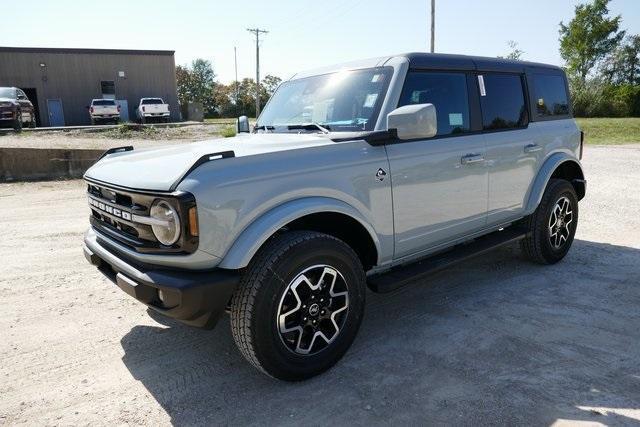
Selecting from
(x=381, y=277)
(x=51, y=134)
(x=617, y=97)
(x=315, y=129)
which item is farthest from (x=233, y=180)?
(x=617, y=97)

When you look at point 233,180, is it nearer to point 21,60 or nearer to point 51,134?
point 51,134

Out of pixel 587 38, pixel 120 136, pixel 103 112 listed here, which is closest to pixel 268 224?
pixel 120 136

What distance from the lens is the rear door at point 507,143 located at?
4141 mm

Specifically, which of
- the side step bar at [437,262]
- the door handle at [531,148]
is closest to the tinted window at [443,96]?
the door handle at [531,148]

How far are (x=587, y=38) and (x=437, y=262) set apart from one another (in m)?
58.3

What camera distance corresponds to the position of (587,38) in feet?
168

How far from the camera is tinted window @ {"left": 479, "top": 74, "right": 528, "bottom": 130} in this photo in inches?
164

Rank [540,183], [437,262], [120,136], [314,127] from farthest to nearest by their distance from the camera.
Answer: [120,136] < [540,183] < [437,262] < [314,127]

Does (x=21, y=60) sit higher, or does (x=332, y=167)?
(x=21, y=60)

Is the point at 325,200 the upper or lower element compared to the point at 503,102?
lower

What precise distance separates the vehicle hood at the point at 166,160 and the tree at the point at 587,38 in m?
54.9

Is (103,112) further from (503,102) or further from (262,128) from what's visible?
(503,102)

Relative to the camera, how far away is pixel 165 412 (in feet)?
8.84

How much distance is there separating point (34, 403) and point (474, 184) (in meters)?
3.44
